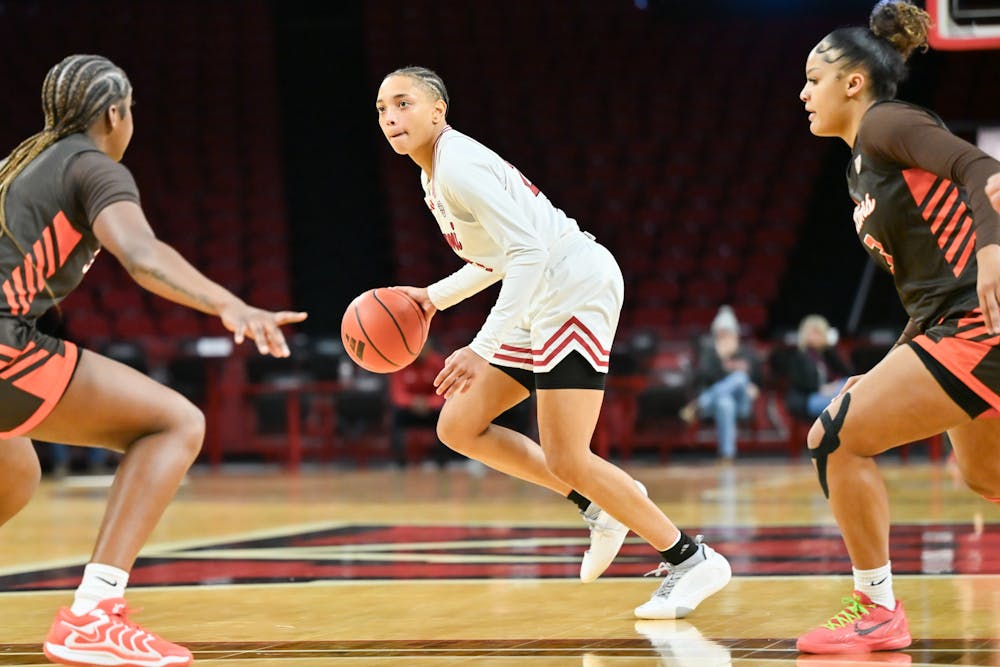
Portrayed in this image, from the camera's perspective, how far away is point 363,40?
750 inches

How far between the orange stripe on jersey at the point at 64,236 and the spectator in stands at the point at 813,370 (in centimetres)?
985

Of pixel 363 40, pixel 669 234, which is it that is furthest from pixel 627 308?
pixel 363 40

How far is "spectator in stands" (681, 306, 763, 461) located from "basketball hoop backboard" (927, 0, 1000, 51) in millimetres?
6572

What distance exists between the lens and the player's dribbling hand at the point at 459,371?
4.22 meters

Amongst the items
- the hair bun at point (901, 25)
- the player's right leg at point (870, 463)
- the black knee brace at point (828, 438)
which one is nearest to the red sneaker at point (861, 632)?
the player's right leg at point (870, 463)

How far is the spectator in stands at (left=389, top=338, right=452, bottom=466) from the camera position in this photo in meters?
13.4

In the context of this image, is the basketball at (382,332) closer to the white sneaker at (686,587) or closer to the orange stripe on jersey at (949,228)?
the white sneaker at (686,587)

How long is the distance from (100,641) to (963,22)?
17.0ft

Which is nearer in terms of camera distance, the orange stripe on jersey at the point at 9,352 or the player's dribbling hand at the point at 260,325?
the player's dribbling hand at the point at 260,325

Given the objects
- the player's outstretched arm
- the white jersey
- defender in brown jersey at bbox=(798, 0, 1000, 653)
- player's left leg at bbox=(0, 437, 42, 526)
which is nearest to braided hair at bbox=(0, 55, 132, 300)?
the player's outstretched arm

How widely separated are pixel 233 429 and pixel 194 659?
1106cm

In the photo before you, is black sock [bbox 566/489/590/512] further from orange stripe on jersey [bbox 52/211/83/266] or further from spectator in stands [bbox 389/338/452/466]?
spectator in stands [bbox 389/338/452/466]

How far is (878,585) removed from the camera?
151 inches

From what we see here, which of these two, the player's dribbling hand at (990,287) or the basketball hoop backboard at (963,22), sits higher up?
the basketball hoop backboard at (963,22)
